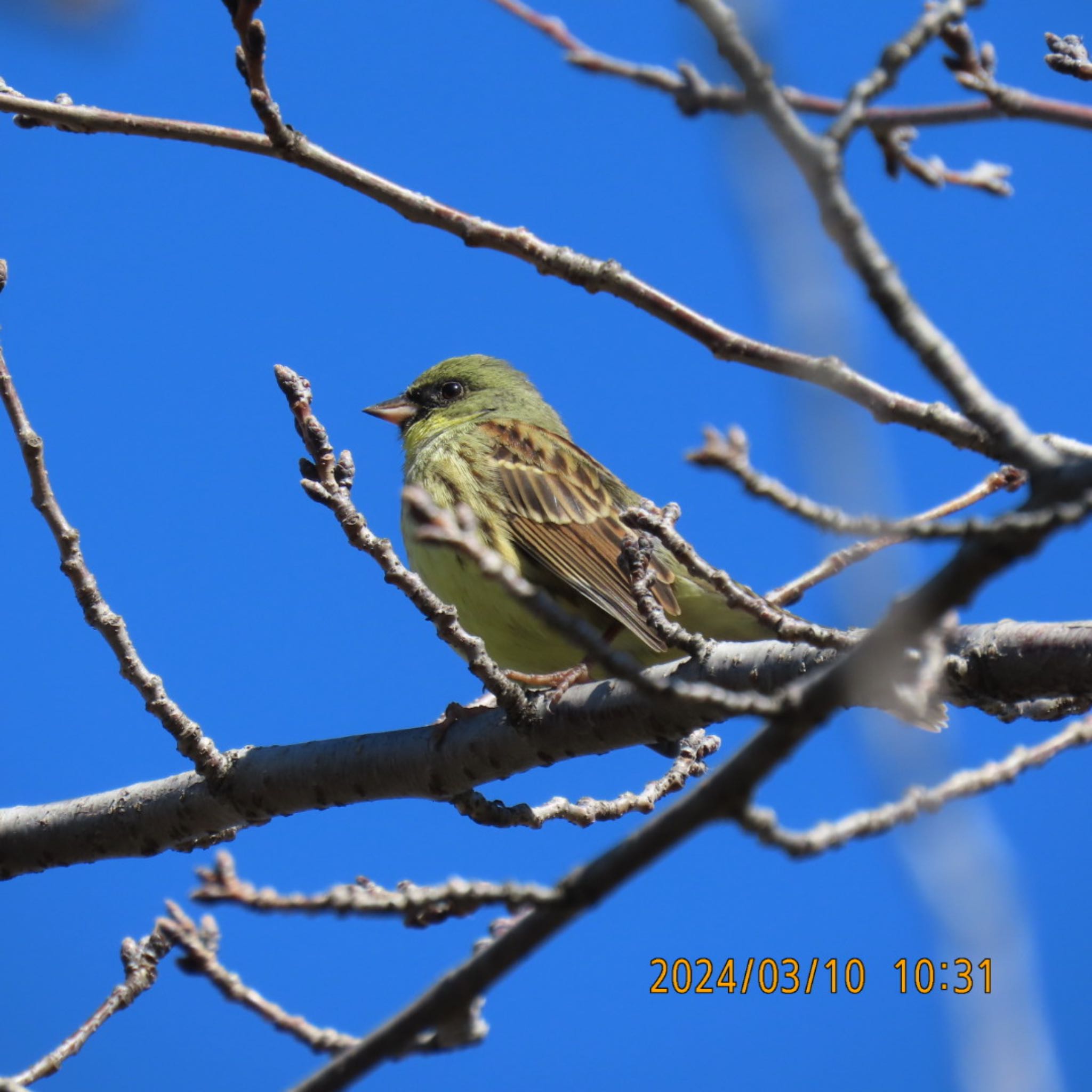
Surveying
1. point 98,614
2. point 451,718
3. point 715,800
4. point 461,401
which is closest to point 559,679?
point 451,718

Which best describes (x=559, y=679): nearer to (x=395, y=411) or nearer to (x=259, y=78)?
(x=259, y=78)

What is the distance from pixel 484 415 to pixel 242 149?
14.4ft

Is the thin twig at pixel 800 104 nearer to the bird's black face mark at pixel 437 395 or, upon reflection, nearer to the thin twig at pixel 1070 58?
the thin twig at pixel 1070 58

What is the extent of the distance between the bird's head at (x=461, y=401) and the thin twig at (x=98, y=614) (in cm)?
323

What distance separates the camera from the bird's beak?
777cm

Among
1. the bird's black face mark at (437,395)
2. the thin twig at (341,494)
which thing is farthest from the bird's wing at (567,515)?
the thin twig at (341,494)

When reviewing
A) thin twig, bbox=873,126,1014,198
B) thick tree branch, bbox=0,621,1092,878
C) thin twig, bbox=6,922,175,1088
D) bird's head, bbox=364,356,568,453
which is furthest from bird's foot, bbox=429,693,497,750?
bird's head, bbox=364,356,568,453

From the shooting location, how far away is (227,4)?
2998mm

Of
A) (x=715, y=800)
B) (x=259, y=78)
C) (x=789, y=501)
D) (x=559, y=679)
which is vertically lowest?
(x=715, y=800)

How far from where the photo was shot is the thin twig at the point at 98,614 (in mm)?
3812

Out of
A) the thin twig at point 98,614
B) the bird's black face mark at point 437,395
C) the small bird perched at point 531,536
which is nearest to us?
the thin twig at point 98,614

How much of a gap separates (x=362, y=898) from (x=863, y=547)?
7.64ft

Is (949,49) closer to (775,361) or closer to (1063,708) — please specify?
(775,361)

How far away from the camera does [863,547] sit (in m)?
4.17
